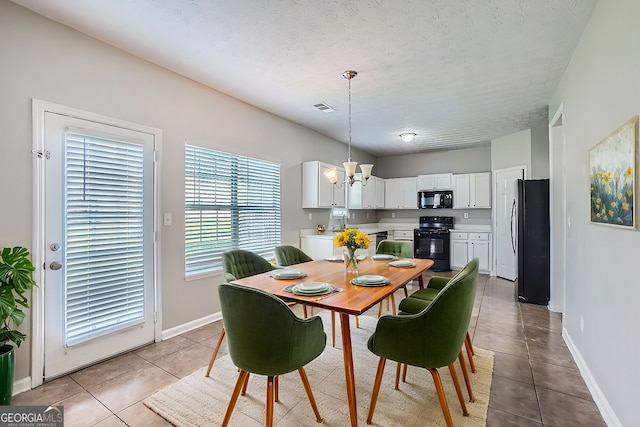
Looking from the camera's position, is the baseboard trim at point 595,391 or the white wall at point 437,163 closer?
the baseboard trim at point 595,391

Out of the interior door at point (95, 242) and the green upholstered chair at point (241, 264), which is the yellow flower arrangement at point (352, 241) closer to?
the green upholstered chair at point (241, 264)

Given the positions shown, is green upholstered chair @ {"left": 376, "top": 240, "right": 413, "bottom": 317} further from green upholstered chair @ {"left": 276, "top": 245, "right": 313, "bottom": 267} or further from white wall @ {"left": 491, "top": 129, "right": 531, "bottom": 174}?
white wall @ {"left": 491, "top": 129, "right": 531, "bottom": 174}

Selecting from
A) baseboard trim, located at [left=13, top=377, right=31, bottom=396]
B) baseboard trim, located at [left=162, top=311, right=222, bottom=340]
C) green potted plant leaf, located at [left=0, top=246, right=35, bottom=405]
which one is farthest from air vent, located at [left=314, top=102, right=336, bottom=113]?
baseboard trim, located at [left=13, top=377, right=31, bottom=396]

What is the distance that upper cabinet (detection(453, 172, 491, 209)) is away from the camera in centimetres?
602

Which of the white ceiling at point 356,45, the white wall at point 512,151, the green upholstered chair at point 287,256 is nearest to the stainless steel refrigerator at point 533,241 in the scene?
the white ceiling at point 356,45

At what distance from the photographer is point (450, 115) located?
4.31 metres

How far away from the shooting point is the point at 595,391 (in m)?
2.01

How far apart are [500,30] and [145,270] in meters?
3.66

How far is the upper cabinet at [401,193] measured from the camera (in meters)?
6.89

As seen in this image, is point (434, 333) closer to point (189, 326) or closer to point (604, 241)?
point (604, 241)

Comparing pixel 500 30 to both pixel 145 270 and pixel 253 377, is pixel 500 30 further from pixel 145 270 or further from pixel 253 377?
pixel 145 270

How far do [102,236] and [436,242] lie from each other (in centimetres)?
574

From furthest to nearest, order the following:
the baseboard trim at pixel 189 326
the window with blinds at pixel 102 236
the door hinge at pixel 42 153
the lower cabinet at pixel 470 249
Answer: the lower cabinet at pixel 470 249 < the baseboard trim at pixel 189 326 < the window with blinds at pixel 102 236 < the door hinge at pixel 42 153

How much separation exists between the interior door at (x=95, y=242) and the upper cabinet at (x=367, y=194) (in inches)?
150
